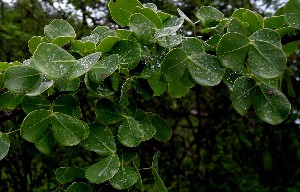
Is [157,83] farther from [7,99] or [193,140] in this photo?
[193,140]

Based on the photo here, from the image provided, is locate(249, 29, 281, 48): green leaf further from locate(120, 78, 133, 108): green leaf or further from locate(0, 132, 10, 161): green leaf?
locate(0, 132, 10, 161): green leaf

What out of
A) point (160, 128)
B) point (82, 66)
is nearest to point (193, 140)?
point (160, 128)

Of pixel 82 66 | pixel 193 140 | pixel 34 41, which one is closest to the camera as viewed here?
pixel 82 66

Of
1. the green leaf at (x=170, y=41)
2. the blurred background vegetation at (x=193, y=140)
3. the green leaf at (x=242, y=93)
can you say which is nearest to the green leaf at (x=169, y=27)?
the green leaf at (x=170, y=41)

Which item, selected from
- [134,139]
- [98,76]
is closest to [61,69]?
[98,76]

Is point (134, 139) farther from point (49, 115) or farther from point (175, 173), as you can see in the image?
point (175, 173)

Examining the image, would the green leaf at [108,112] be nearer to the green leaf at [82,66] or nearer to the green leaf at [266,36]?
the green leaf at [82,66]
